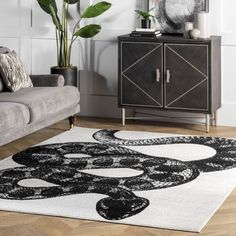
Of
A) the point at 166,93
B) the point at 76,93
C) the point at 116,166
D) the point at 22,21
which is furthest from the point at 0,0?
the point at 116,166

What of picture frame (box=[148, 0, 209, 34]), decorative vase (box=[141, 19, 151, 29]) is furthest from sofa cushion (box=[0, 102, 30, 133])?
picture frame (box=[148, 0, 209, 34])

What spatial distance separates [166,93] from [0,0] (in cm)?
214

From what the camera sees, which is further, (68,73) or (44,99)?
→ (68,73)

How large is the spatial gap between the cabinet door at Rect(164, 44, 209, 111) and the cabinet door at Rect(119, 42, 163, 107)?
80 millimetres

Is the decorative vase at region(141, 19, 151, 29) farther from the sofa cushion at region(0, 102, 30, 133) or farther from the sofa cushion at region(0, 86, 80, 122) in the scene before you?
the sofa cushion at region(0, 102, 30, 133)

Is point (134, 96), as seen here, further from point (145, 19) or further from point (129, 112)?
point (145, 19)

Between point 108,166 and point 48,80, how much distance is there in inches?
58.4

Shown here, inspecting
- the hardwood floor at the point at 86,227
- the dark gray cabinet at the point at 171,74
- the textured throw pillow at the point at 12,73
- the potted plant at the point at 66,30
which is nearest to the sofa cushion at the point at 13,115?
the textured throw pillow at the point at 12,73

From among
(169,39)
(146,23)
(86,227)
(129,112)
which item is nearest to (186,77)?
(169,39)

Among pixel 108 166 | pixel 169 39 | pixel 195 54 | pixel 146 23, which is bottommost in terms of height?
pixel 108 166

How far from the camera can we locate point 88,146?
235 inches

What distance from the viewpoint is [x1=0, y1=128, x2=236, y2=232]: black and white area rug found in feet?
14.1

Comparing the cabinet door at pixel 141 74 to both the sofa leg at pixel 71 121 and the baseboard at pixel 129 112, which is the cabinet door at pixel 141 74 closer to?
the baseboard at pixel 129 112

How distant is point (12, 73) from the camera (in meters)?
6.20
